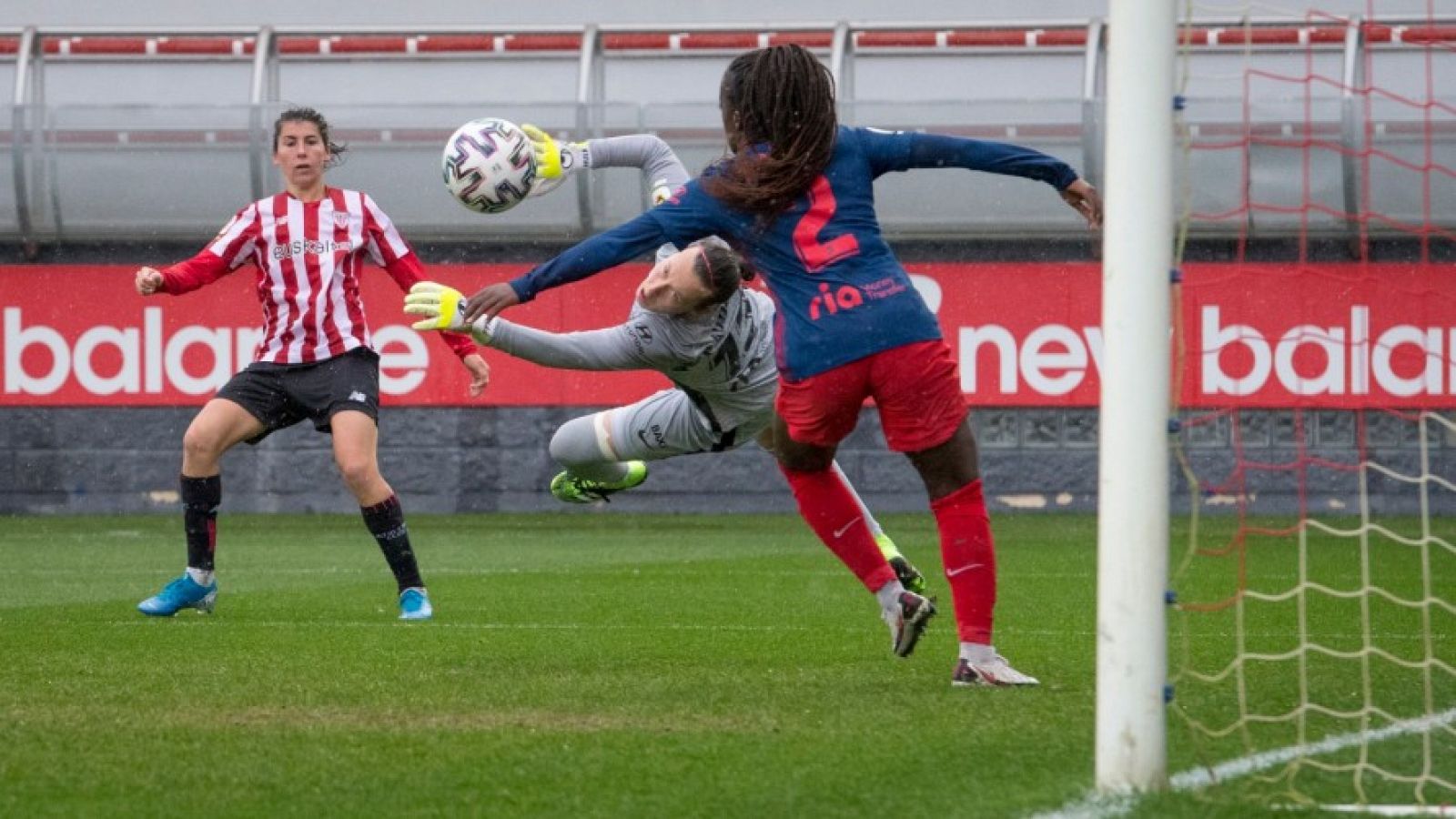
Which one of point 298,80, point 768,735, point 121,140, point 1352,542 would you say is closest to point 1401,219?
point 1352,542

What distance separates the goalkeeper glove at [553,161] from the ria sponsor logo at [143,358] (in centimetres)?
883

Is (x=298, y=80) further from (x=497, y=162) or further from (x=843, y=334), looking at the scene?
(x=843, y=334)

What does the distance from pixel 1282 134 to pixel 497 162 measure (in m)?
9.30

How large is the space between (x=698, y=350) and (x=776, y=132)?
5.10 feet

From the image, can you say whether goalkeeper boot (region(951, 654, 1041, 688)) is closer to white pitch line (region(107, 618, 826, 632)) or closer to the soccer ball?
white pitch line (region(107, 618, 826, 632))

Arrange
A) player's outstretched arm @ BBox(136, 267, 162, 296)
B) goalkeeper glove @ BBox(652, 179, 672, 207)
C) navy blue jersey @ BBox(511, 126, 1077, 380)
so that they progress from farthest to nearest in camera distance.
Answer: player's outstretched arm @ BBox(136, 267, 162, 296) < goalkeeper glove @ BBox(652, 179, 672, 207) < navy blue jersey @ BBox(511, 126, 1077, 380)

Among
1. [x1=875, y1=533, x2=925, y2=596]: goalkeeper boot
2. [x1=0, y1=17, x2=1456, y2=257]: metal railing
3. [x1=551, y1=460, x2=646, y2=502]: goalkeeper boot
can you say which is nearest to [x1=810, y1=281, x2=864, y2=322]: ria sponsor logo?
[x1=875, y1=533, x2=925, y2=596]: goalkeeper boot

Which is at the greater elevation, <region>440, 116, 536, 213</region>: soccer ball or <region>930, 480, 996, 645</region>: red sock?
<region>440, 116, 536, 213</region>: soccer ball

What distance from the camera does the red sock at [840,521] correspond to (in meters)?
6.32

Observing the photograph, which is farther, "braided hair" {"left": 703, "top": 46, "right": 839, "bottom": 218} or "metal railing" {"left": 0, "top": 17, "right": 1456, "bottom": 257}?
"metal railing" {"left": 0, "top": 17, "right": 1456, "bottom": 257}

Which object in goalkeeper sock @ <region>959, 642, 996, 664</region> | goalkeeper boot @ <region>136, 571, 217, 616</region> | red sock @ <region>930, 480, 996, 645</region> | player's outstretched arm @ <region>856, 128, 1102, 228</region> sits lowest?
goalkeeper boot @ <region>136, 571, 217, 616</region>

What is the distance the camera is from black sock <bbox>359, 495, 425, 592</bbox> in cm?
822

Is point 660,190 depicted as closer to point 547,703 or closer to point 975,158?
point 975,158

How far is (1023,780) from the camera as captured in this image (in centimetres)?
423
